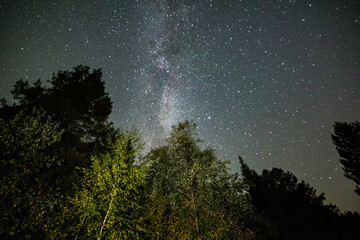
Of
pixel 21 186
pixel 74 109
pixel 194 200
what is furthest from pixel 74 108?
pixel 194 200

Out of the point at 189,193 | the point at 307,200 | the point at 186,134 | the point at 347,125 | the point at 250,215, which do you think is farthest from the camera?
the point at 307,200

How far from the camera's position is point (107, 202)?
381 inches

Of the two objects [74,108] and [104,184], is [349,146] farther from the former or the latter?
[74,108]

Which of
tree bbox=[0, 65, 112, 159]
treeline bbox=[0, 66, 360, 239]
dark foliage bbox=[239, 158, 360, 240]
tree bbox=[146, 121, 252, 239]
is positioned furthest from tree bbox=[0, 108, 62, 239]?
dark foliage bbox=[239, 158, 360, 240]

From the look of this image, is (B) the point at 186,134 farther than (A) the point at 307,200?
No

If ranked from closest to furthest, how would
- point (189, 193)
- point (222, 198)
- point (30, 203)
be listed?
point (30, 203) < point (189, 193) < point (222, 198)

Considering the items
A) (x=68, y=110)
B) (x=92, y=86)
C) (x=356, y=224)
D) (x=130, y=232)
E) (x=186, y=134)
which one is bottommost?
(x=130, y=232)

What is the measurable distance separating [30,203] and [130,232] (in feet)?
15.1

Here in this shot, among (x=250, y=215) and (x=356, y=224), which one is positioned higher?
(x=356, y=224)

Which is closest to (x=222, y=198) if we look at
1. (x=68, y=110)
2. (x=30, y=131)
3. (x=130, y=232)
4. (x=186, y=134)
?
(x=186, y=134)

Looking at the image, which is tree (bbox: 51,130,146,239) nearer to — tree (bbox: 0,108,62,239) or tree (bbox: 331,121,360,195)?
tree (bbox: 0,108,62,239)

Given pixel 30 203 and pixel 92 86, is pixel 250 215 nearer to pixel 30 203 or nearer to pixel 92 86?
pixel 30 203

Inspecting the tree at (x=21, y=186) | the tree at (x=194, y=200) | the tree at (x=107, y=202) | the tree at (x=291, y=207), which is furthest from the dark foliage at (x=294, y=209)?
the tree at (x=21, y=186)

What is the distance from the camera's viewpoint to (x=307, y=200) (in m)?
39.4
